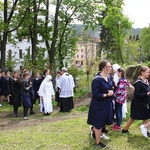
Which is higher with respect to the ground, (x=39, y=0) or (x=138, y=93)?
(x=39, y=0)

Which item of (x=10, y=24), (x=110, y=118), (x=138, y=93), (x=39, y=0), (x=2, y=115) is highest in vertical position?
(x=39, y=0)

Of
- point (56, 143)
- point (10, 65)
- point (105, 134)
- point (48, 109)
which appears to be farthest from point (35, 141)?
point (10, 65)

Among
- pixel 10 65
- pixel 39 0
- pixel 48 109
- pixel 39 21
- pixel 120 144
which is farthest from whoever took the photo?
pixel 10 65

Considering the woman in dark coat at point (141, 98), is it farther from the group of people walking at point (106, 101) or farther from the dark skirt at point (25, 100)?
the dark skirt at point (25, 100)

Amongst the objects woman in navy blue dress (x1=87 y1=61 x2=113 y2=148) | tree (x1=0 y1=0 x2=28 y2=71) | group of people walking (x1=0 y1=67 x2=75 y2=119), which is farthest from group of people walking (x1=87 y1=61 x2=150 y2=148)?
tree (x1=0 y1=0 x2=28 y2=71)

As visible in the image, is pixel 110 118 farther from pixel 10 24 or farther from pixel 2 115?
pixel 10 24

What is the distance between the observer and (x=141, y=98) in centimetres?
654

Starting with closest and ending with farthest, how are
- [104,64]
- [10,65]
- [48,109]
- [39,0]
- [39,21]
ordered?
[104,64], [48,109], [39,0], [39,21], [10,65]

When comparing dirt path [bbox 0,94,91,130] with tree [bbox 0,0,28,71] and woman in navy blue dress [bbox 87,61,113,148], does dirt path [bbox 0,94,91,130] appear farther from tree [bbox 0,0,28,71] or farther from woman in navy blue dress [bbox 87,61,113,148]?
tree [bbox 0,0,28,71]

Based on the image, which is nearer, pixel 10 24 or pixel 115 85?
pixel 115 85

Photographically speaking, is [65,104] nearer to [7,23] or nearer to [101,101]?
[101,101]

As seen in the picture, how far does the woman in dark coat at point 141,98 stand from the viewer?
20.9ft

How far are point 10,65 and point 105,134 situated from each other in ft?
61.7

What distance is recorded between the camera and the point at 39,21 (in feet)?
64.1
